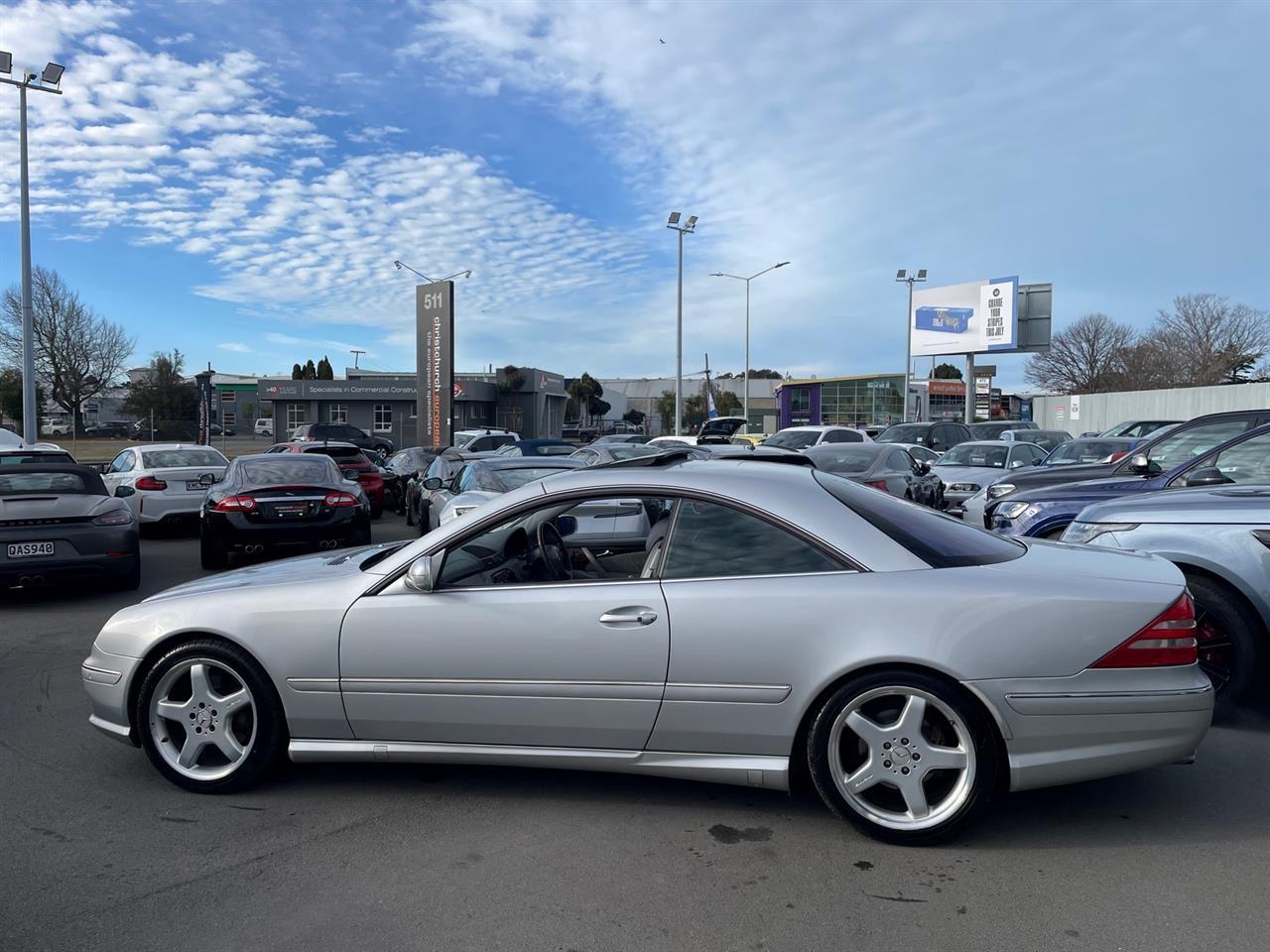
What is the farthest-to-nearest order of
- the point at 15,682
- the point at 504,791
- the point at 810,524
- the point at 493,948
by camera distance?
the point at 15,682
the point at 504,791
the point at 810,524
the point at 493,948

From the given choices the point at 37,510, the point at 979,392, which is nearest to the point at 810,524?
the point at 37,510

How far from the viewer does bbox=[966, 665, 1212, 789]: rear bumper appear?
349cm

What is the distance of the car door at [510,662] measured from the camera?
12.3 feet

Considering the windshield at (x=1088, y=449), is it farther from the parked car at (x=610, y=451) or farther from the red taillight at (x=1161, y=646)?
the red taillight at (x=1161, y=646)

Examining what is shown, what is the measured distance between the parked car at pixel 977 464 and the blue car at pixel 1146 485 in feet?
24.5

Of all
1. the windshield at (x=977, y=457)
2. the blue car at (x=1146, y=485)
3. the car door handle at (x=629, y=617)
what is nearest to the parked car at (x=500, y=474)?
the blue car at (x=1146, y=485)

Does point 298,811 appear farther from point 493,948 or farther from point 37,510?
point 37,510

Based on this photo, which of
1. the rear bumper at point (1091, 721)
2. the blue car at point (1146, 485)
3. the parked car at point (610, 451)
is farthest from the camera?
the parked car at point (610, 451)

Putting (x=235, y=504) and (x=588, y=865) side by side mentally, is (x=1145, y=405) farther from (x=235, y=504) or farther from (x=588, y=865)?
(x=588, y=865)

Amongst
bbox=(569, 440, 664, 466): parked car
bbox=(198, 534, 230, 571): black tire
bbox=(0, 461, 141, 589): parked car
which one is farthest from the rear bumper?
bbox=(569, 440, 664, 466): parked car

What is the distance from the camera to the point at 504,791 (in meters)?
4.21

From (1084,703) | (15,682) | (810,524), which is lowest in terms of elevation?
(15,682)

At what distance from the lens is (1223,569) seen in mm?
5004

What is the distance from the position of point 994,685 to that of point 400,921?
88.9 inches
